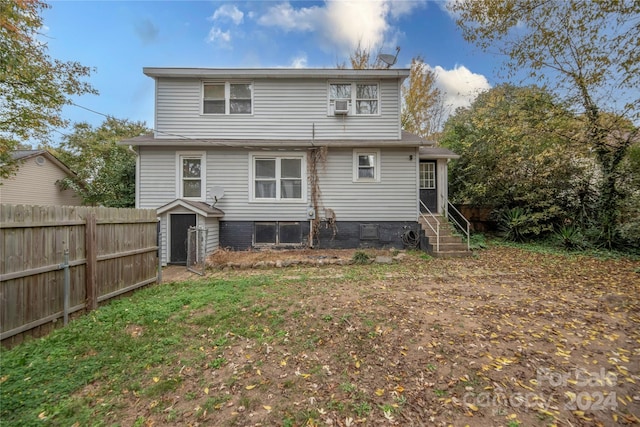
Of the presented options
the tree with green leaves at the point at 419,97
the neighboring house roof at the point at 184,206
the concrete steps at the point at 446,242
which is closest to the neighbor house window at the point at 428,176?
the concrete steps at the point at 446,242

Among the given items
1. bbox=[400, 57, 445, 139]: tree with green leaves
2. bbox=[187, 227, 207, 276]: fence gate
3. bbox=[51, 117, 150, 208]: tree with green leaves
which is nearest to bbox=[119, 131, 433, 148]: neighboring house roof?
bbox=[187, 227, 207, 276]: fence gate

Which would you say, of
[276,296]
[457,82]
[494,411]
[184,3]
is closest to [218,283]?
[276,296]

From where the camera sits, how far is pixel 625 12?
256 inches

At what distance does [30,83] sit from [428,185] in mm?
14993

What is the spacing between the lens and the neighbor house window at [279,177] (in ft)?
31.9

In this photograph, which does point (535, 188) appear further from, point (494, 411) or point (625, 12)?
point (494, 411)

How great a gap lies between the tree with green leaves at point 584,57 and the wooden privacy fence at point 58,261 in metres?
11.3

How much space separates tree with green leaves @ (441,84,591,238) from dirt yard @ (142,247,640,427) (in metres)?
5.66

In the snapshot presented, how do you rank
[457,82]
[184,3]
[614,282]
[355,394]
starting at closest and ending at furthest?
[355,394], [614,282], [184,3], [457,82]

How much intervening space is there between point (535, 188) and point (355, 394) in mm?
11701

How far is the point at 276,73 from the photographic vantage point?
954 centimetres

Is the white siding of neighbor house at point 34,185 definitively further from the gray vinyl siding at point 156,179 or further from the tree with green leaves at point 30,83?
the gray vinyl siding at point 156,179

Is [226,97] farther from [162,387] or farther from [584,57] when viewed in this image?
[584,57]

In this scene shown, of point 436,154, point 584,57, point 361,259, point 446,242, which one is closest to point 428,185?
point 436,154
